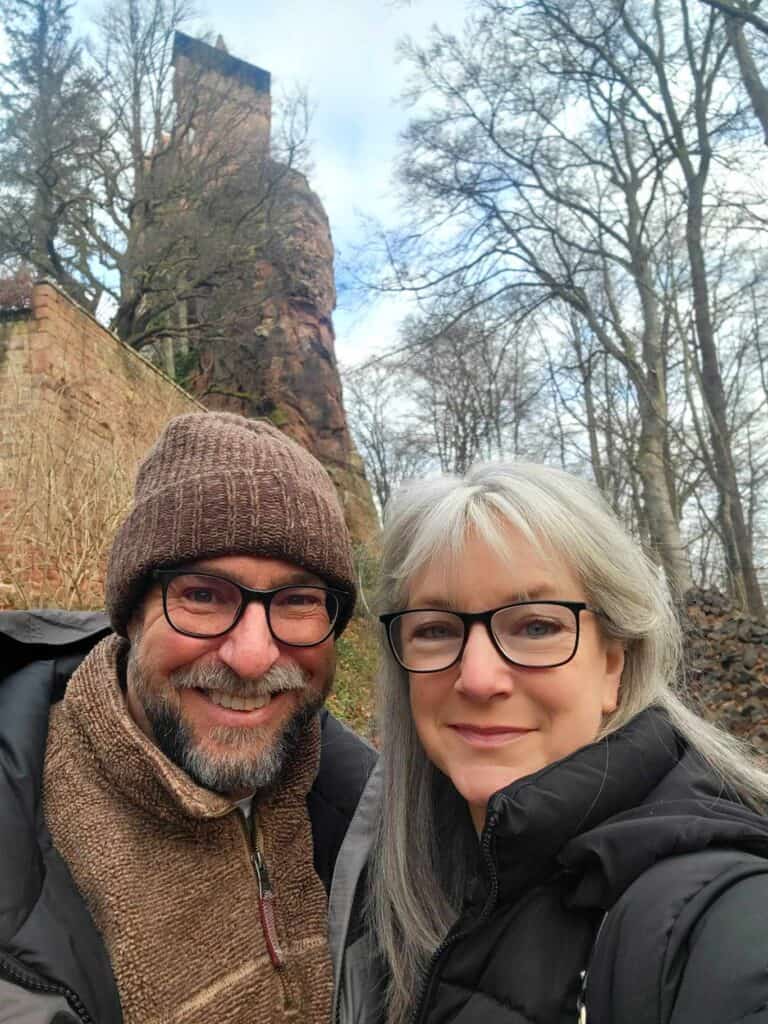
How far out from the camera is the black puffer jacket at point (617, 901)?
2.91 feet

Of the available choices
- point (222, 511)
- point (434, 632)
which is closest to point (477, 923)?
point (434, 632)

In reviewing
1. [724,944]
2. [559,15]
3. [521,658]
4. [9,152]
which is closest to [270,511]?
[521,658]

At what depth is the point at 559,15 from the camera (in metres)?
10.3

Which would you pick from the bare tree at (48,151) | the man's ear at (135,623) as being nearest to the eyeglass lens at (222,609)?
the man's ear at (135,623)

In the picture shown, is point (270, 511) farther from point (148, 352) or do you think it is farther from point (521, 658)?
point (148, 352)

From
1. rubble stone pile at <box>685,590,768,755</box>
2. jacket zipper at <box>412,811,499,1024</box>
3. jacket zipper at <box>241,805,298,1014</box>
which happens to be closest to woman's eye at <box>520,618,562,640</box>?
jacket zipper at <box>412,811,499,1024</box>

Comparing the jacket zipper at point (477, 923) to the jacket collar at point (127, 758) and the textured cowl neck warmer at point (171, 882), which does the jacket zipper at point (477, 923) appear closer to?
the textured cowl neck warmer at point (171, 882)

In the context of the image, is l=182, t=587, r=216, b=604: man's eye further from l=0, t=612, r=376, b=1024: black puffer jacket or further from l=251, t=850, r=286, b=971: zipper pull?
l=251, t=850, r=286, b=971: zipper pull

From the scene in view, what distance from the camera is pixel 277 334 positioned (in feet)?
70.6

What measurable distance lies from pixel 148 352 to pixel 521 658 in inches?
777

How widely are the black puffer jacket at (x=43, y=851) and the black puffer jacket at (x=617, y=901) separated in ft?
2.18

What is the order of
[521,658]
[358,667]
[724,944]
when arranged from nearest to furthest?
[724,944] < [521,658] < [358,667]

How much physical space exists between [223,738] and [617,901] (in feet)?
3.26

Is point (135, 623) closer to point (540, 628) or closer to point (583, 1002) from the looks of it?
point (540, 628)
